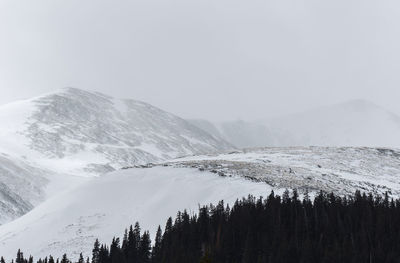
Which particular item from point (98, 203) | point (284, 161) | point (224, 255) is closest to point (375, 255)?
point (224, 255)

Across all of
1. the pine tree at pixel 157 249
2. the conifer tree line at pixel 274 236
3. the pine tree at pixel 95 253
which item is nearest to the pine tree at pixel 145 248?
the conifer tree line at pixel 274 236

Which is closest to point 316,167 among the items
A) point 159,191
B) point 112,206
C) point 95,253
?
point 159,191

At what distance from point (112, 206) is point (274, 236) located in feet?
102

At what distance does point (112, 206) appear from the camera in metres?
92.5

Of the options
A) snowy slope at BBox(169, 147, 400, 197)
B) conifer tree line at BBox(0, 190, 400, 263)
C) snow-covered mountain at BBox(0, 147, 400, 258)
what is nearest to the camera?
conifer tree line at BBox(0, 190, 400, 263)

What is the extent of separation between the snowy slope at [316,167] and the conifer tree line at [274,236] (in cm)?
1404

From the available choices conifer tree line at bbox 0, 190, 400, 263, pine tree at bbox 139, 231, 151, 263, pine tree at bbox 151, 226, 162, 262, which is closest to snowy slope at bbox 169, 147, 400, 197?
conifer tree line at bbox 0, 190, 400, 263

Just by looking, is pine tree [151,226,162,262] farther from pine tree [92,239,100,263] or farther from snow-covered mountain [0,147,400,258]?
snow-covered mountain [0,147,400,258]

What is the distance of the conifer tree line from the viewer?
2488 inches

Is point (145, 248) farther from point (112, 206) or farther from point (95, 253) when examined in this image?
point (112, 206)

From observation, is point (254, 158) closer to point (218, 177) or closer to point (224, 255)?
point (218, 177)

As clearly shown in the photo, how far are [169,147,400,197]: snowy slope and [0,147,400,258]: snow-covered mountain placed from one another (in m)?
0.16

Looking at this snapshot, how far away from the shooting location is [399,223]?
71.3 meters

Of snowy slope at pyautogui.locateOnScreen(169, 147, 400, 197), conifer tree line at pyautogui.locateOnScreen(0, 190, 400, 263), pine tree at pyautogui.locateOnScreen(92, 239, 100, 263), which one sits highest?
snowy slope at pyautogui.locateOnScreen(169, 147, 400, 197)
